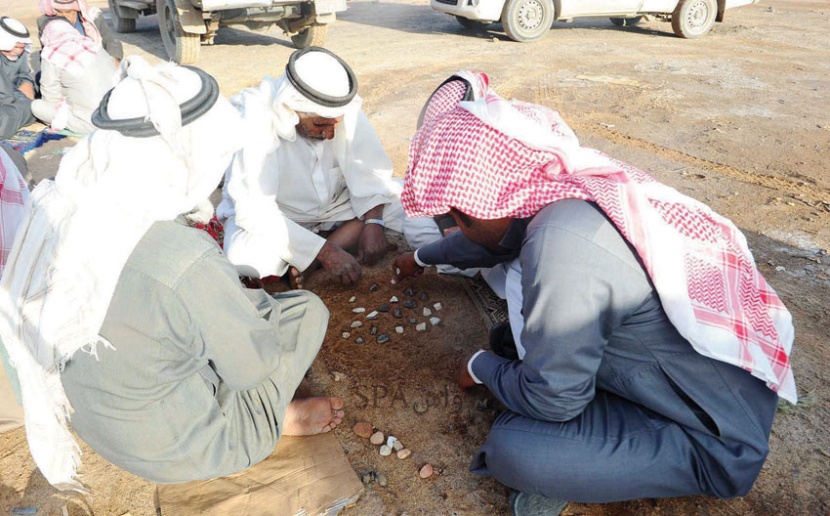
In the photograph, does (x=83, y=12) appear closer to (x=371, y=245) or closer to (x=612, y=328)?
(x=371, y=245)

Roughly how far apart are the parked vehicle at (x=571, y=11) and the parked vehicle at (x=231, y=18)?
2.23 metres

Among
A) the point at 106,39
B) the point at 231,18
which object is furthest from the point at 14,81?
the point at 231,18

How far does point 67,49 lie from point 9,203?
4.05 m

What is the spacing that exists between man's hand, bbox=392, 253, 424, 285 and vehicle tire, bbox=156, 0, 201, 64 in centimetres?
581

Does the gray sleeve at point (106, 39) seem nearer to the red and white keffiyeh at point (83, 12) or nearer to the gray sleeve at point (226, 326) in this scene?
the red and white keffiyeh at point (83, 12)

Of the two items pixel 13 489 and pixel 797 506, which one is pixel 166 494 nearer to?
pixel 13 489

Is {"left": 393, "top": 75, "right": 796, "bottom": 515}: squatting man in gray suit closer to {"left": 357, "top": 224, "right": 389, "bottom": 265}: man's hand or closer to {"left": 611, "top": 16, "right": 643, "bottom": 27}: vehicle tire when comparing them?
{"left": 357, "top": 224, "right": 389, "bottom": 265}: man's hand

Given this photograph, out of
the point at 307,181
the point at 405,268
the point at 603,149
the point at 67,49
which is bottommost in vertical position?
the point at 405,268

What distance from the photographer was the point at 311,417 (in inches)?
92.0

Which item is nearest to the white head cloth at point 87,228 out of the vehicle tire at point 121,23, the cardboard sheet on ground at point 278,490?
the cardboard sheet on ground at point 278,490

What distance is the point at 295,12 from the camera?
7.85 metres

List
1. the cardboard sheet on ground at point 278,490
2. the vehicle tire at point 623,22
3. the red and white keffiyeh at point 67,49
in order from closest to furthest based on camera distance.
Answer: the cardboard sheet on ground at point 278,490, the red and white keffiyeh at point 67,49, the vehicle tire at point 623,22

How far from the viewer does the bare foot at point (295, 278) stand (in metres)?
3.23

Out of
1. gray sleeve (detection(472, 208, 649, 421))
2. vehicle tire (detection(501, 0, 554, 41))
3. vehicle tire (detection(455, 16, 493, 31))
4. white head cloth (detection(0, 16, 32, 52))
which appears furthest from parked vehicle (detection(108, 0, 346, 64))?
gray sleeve (detection(472, 208, 649, 421))
